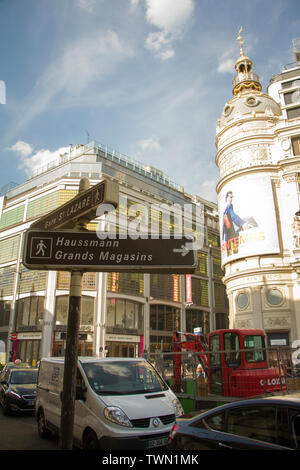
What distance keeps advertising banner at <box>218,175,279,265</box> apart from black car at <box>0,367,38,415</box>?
2180 centimetres

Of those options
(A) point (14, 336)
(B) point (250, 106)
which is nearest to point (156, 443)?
(A) point (14, 336)

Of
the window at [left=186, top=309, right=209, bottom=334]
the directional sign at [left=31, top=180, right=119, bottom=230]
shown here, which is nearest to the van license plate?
the directional sign at [left=31, top=180, right=119, bottom=230]

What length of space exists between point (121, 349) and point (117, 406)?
3136 cm

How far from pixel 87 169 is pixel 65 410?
1492 inches

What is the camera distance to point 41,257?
17.0 feet

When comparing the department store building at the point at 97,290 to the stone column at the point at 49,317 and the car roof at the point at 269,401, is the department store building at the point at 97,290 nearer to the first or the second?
the stone column at the point at 49,317

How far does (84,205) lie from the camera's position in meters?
5.26

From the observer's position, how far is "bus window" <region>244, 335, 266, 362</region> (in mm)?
11579

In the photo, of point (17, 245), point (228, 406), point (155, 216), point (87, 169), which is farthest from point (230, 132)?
point (228, 406)

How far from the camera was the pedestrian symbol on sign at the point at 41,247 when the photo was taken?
518 centimetres

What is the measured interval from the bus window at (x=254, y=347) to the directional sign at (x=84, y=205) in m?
7.89

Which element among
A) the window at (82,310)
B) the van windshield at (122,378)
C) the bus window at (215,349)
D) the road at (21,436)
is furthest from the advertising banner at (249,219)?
the van windshield at (122,378)

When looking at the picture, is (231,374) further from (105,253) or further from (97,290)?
(97,290)
